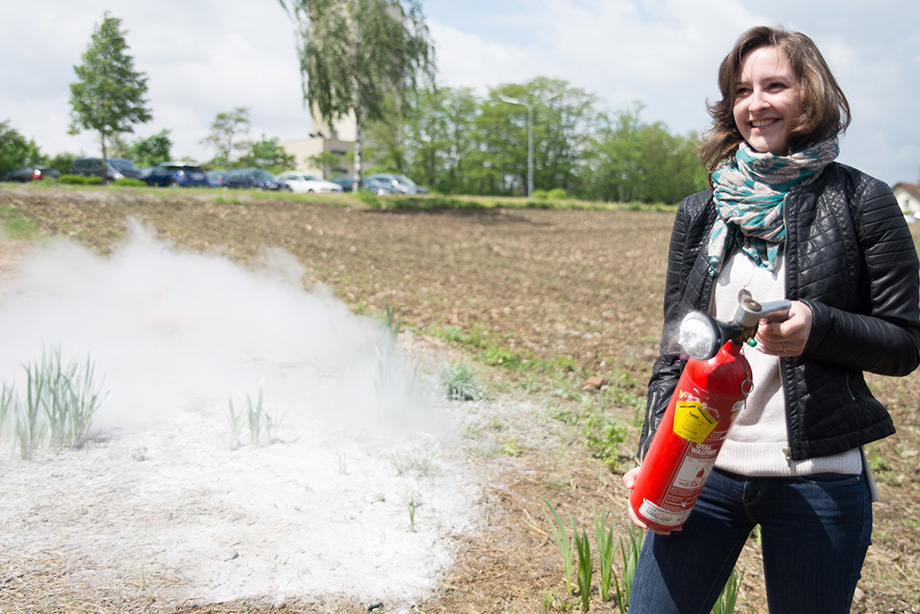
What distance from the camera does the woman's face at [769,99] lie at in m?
1.57

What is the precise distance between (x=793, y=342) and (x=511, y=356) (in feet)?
15.1

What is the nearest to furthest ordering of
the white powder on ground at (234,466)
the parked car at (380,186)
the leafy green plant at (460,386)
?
1. the white powder on ground at (234,466)
2. the leafy green plant at (460,386)
3. the parked car at (380,186)

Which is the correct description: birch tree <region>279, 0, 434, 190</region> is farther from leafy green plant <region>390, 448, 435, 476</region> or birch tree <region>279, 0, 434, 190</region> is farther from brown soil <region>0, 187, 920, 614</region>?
leafy green plant <region>390, 448, 435, 476</region>

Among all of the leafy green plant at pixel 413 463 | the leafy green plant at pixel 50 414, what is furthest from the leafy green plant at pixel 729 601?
the leafy green plant at pixel 50 414

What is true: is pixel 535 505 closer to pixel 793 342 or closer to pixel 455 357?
pixel 793 342

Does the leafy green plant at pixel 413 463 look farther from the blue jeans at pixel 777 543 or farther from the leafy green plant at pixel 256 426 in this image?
the blue jeans at pixel 777 543

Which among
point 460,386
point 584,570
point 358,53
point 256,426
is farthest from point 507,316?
point 358,53

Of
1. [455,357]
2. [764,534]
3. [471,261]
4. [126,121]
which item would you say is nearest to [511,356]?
[455,357]

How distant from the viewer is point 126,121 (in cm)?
2508

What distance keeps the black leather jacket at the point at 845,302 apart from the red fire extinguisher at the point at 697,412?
16 cm

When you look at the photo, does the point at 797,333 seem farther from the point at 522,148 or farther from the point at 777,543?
the point at 522,148

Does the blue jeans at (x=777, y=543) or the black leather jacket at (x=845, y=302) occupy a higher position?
the black leather jacket at (x=845, y=302)

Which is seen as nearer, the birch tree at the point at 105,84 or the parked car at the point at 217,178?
the birch tree at the point at 105,84

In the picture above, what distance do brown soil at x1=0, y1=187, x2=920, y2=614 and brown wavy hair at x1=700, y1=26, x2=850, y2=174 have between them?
0.97 metres
